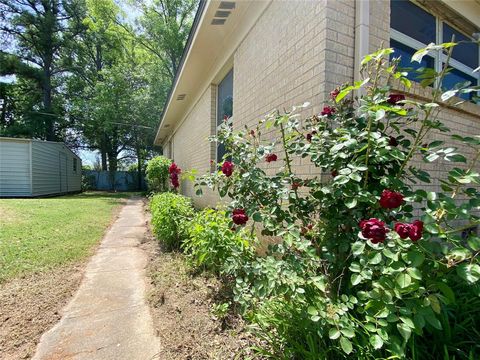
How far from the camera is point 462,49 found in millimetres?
4016

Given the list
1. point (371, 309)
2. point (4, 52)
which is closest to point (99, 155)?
point (4, 52)

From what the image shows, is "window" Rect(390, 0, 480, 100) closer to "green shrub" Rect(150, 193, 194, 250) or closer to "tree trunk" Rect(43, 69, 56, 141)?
"green shrub" Rect(150, 193, 194, 250)

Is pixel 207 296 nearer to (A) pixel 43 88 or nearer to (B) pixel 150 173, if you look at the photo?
(B) pixel 150 173

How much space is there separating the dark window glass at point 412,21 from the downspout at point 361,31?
2.39 feet

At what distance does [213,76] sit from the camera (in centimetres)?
585

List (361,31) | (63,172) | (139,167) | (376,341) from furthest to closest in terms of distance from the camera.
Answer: (139,167), (63,172), (361,31), (376,341)

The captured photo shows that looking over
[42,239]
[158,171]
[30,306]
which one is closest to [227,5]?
[30,306]

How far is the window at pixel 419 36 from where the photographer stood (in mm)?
3062

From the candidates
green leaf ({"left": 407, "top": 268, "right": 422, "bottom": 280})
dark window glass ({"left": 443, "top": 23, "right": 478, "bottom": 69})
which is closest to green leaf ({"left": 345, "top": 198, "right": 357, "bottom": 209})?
green leaf ({"left": 407, "top": 268, "right": 422, "bottom": 280})

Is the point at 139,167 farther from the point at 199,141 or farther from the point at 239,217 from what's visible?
the point at 239,217

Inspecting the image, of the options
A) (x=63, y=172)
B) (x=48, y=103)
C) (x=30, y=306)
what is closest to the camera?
(x=30, y=306)

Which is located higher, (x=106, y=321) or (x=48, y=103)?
(x=48, y=103)

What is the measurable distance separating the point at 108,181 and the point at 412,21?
25.7m

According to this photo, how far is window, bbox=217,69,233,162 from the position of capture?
213 inches
